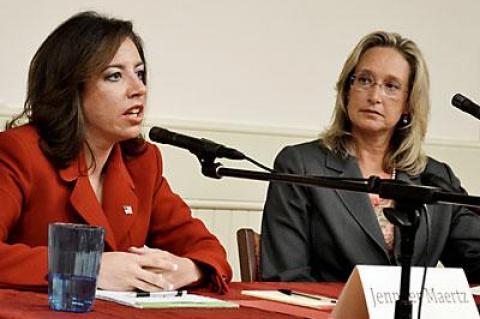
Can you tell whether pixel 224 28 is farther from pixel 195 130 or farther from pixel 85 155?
pixel 85 155

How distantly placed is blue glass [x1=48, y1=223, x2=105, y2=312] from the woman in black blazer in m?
1.18

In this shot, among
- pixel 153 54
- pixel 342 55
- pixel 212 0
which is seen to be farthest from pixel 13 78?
pixel 342 55

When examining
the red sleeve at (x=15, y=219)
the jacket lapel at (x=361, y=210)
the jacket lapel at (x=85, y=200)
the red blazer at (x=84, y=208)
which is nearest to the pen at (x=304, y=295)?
the red blazer at (x=84, y=208)

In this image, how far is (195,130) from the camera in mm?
3822

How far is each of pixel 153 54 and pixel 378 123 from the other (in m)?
0.96

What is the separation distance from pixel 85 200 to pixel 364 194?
952 mm

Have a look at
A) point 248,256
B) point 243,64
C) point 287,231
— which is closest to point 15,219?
point 248,256

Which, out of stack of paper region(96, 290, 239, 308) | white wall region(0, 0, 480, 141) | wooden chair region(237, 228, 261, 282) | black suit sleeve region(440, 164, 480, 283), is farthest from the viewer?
white wall region(0, 0, 480, 141)

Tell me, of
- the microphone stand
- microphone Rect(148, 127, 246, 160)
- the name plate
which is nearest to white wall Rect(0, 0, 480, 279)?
microphone Rect(148, 127, 246, 160)

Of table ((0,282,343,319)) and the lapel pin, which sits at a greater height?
the lapel pin

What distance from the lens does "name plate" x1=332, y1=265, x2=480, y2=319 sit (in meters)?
1.78

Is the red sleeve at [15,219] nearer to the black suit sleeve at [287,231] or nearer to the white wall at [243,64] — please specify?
the black suit sleeve at [287,231]

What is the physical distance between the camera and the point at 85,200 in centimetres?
236

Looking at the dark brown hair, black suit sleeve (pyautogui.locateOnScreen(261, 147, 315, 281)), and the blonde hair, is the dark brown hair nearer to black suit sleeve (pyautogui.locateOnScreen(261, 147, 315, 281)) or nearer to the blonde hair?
black suit sleeve (pyautogui.locateOnScreen(261, 147, 315, 281))
